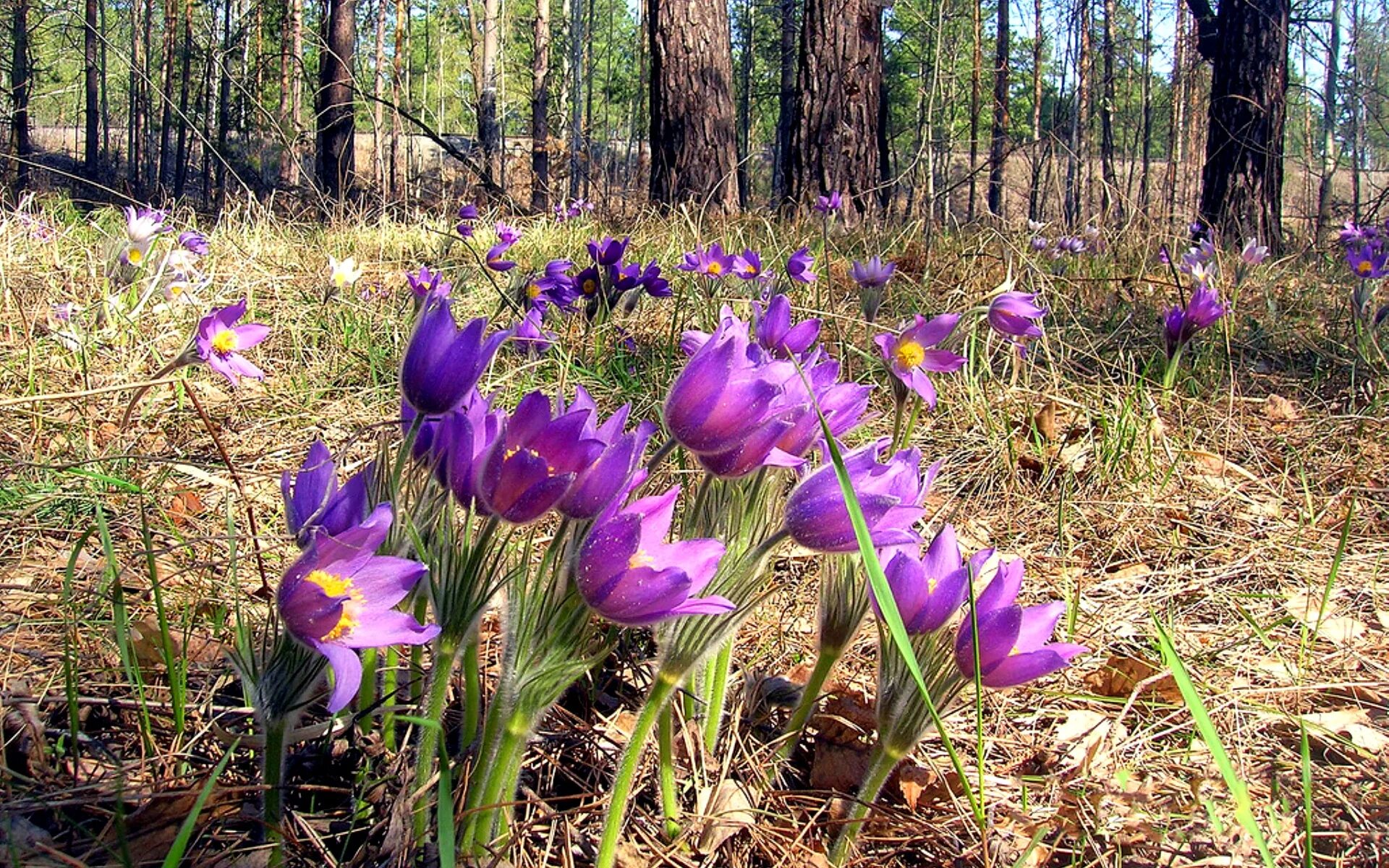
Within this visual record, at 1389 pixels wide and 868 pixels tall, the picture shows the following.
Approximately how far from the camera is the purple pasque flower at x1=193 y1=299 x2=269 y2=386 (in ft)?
5.27

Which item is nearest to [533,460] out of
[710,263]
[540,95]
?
[710,263]

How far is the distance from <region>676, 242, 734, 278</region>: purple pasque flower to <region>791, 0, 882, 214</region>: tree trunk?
2.68 m

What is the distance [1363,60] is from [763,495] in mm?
41833

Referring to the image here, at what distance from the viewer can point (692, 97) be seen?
218 inches

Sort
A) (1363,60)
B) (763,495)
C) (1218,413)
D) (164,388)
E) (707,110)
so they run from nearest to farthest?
(763,495)
(164,388)
(1218,413)
(707,110)
(1363,60)

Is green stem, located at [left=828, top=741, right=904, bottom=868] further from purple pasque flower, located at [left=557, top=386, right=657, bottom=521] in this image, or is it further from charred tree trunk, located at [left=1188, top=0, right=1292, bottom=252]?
charred tree trunk, located at [left=1188, top=0, right=1292, bottom=252]

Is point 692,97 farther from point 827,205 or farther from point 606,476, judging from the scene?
point 606,476

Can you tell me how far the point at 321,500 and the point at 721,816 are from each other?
486 mm

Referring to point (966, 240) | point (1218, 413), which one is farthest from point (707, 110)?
point (1218, 413)

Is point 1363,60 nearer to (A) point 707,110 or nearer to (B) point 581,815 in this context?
(A) point 707,110

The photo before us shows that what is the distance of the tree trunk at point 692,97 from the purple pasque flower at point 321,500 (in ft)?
15.5

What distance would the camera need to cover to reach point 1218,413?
8.41 feet

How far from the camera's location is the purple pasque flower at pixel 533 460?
0.72 metres

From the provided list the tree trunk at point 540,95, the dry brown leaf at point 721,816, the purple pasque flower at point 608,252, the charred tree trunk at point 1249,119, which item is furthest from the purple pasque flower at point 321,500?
the tree trunk at point 540,95
